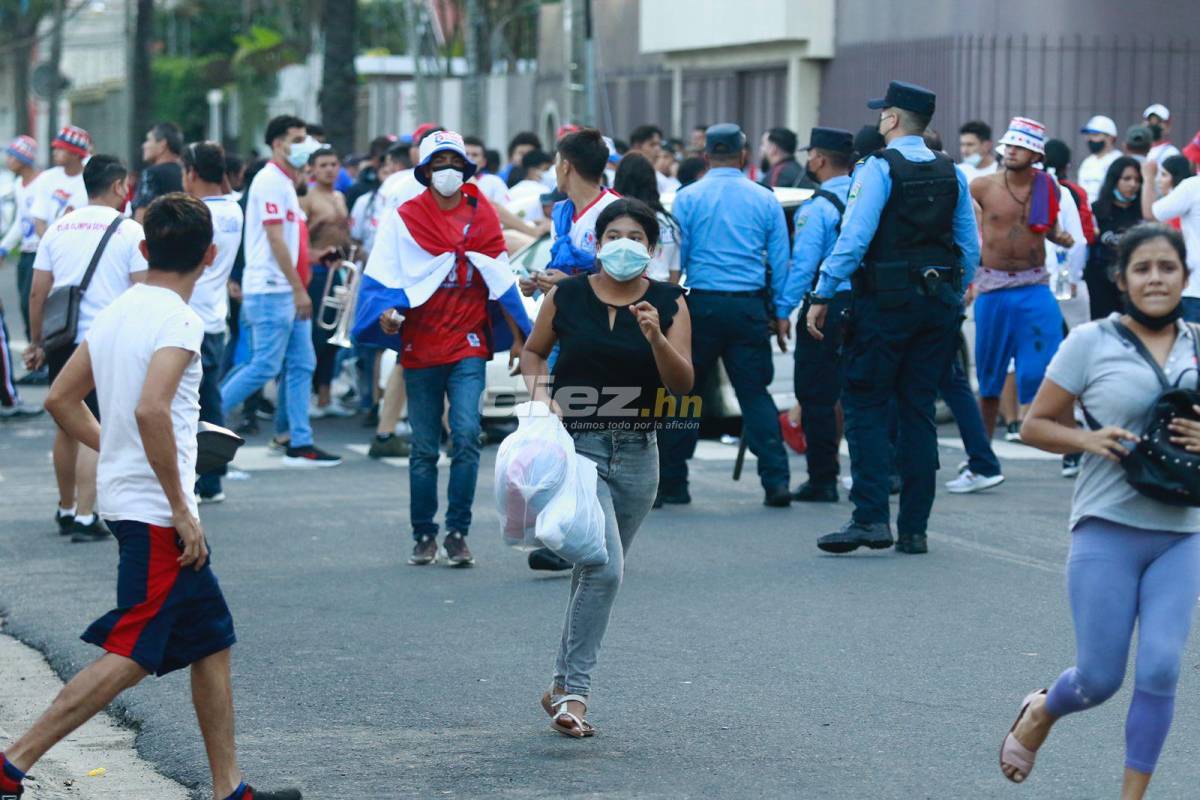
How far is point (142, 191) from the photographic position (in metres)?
12.5

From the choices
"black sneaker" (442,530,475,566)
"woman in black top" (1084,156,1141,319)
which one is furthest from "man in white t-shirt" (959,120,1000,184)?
"black sneaker" (442,530,475,566)

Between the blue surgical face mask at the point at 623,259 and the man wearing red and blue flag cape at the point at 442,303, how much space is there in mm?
2731

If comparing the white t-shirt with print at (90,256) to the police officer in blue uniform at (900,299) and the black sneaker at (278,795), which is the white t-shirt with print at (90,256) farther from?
the black sneaker at (278,795)

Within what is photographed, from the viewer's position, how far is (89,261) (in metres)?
9.98

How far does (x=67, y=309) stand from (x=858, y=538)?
413 cm

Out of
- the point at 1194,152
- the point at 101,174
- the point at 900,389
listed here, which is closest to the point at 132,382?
the point at 101,174

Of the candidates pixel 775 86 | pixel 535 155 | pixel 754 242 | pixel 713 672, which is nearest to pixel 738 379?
pixel 754 242

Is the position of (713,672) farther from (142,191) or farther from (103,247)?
(142,191)

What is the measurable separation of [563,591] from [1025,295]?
4.33 metres

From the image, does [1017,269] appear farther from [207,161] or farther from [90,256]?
[90,256]

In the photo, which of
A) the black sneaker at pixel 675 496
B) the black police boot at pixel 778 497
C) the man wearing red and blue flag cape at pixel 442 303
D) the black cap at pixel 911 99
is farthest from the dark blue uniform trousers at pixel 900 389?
the black sneaker at pixel 675 496

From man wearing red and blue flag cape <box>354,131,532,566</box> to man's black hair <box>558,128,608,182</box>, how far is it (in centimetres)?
47

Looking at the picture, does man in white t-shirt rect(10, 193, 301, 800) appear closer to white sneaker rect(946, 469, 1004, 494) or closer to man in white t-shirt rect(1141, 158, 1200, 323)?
white sneaker rect(946, 469, 1004, 494)

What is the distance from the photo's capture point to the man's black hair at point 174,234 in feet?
18.3
